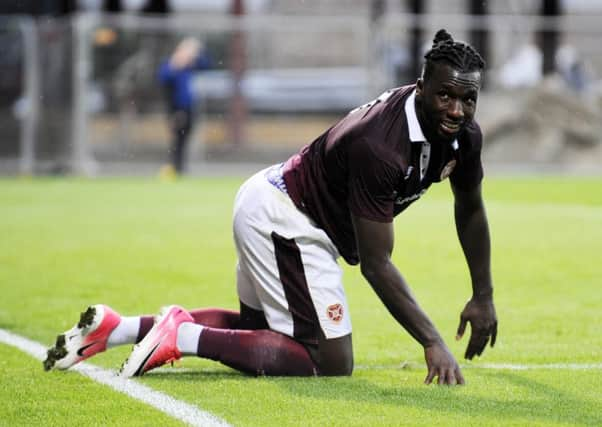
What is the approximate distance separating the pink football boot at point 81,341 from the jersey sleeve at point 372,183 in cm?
149

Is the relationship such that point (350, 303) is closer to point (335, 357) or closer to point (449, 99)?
point (335, 357)

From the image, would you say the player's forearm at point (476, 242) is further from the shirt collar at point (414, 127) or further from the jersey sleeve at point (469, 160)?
the shirt collar at point (414, 127)

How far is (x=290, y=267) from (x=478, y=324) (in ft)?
3.08

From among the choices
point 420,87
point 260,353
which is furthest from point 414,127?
point 260,353

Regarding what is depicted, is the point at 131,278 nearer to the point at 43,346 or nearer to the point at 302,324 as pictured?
the point at 43,346

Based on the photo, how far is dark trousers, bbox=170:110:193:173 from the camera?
2462 centimetres

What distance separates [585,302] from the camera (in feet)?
31.1

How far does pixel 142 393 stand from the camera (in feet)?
20.8

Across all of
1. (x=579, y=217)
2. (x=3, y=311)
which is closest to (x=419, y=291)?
(x=3, y=311)

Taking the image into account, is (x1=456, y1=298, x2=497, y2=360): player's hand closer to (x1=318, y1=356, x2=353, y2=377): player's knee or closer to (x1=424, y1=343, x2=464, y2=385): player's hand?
(x1=424, y1=343, x2=464, y2=385): player's hand

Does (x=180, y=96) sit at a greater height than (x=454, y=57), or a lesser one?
lesser

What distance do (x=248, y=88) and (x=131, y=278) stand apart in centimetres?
1591

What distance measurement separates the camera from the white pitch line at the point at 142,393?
5738 millimetres

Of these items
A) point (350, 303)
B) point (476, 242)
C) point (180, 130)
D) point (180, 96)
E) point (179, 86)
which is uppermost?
point (476, 242)
